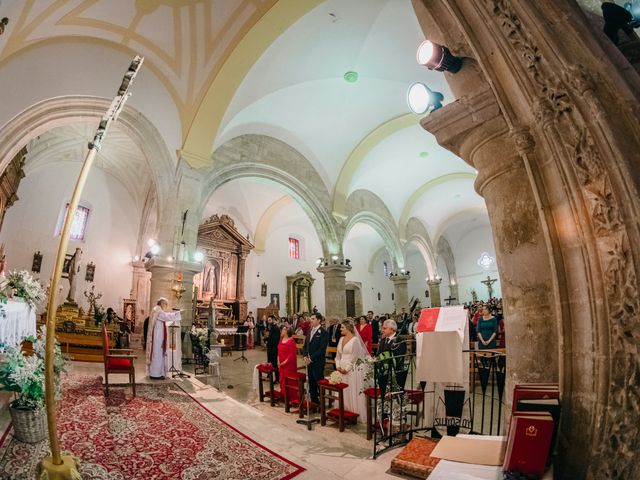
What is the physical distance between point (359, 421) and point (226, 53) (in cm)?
848

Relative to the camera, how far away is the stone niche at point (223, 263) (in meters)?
15.9

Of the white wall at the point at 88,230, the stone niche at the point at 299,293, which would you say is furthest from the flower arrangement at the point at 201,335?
the stone niche at the point at 299,293

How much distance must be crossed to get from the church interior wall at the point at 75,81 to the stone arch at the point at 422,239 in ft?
47.0

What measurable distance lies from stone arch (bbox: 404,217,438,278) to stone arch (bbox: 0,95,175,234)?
46.1 ft

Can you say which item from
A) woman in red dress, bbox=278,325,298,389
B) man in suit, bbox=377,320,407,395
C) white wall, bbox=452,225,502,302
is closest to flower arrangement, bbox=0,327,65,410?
woman in red dress, bbox=278,325,298,389

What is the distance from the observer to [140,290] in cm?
1532

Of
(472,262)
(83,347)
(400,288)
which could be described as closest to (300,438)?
(83,347)

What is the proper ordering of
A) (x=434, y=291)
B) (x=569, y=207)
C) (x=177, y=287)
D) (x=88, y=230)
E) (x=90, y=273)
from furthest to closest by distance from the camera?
1. (x=434, y=291)
2. (x=88, y=230)
3. (x=90, y=273)
4. (x=177, y=287)
5. (x=569, y=207)

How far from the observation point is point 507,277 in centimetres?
207

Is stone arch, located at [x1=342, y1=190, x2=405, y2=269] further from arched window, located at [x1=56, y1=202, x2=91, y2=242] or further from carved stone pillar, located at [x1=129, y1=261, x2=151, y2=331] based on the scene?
arched window, located at [x1=56, y1=202, x2=91, y2=242]

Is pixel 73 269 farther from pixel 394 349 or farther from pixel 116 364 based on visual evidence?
pixel 394 349

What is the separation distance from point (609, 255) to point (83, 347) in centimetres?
1192

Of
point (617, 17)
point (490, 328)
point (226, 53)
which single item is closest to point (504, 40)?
point (617, 17)

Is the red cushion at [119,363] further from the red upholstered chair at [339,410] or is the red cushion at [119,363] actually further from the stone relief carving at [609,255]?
the stone relief carving at [609,255]
